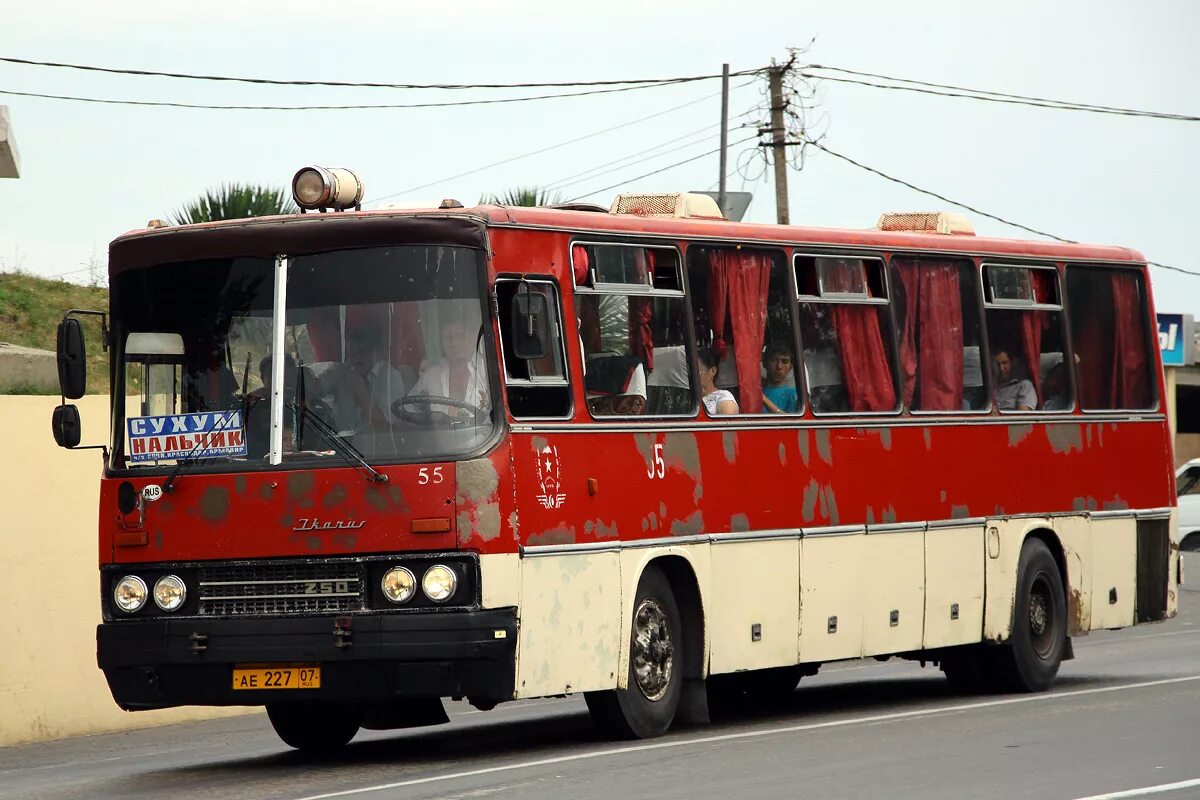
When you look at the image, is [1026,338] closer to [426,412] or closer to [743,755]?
[743,755]

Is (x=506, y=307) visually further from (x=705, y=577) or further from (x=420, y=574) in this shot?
(x=705, y=577)

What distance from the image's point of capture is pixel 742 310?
14086mm

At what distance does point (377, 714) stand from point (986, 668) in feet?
18.5

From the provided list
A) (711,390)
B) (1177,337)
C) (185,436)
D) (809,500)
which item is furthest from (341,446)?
(1177,337)

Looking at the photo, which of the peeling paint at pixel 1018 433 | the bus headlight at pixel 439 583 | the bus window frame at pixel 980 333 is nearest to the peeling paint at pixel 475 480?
the bus headlight at pixel 439 583

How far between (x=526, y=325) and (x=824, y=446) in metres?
3.46

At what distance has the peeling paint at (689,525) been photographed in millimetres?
13227

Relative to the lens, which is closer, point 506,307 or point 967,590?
point 506,307

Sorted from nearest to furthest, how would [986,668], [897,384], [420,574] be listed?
[420,574] → [897,384] → [986,668]

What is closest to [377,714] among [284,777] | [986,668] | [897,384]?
[284,777]

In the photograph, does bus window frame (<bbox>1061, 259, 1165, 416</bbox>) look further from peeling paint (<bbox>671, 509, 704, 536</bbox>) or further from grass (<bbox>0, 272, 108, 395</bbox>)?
grass (<bbox>0, 272, 108, 395</bbox>)

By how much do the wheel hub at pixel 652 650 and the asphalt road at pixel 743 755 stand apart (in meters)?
0.36

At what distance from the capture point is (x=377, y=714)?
1305cm

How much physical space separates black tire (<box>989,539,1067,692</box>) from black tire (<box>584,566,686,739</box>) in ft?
13.4
